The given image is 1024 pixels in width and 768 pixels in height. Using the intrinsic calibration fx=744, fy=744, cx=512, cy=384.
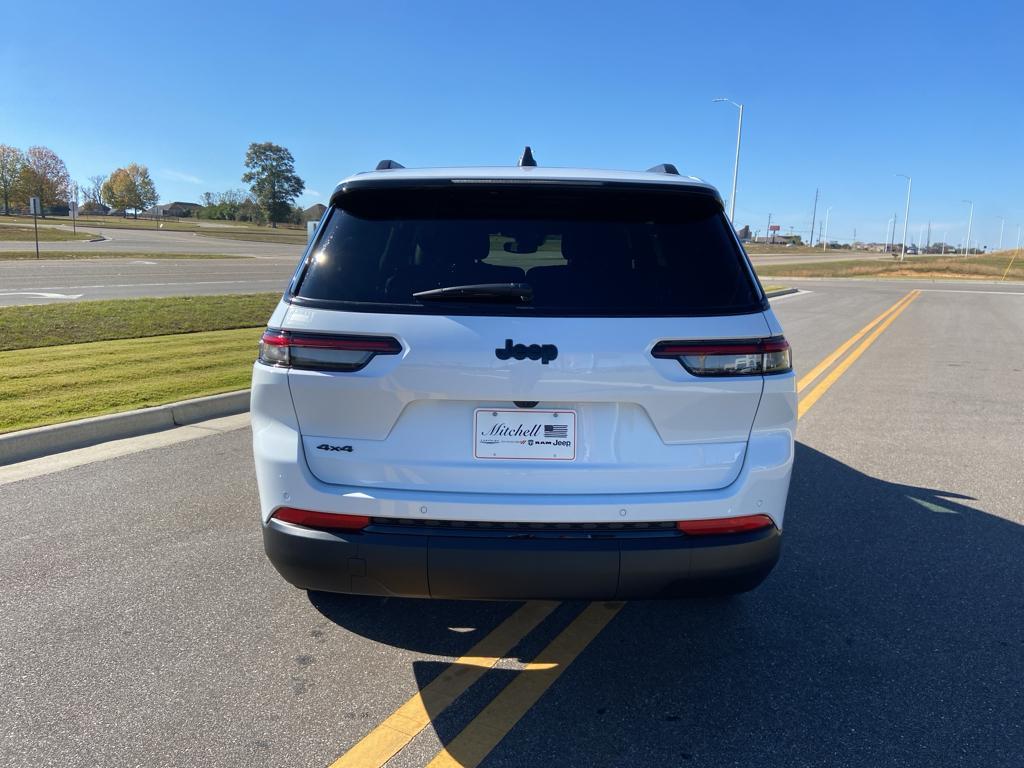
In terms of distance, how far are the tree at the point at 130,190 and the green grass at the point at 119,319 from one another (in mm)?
119261

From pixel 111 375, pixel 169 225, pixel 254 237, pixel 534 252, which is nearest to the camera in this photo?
pixel 534 252

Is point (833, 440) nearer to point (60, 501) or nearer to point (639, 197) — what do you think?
point (639, 197)

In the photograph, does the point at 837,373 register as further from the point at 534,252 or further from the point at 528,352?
the point at 528,352

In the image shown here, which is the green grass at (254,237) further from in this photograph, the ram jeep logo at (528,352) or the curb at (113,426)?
the ram jeep logo at (528,352)

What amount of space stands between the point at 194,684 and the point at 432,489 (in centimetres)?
127

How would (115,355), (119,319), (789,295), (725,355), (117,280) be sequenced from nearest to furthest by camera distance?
(725,355) → (115,355) → (119,319) → (117,280) → (789,295)

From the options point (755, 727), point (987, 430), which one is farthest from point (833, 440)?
point (755, 727)

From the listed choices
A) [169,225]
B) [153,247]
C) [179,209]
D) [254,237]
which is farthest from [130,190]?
[153,247]

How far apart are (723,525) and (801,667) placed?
0.90 metres

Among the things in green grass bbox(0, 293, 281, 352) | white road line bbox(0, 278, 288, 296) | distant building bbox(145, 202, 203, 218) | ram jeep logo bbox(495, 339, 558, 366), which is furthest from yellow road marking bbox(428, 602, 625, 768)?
distant building bbox(145, 202, 203, 218)

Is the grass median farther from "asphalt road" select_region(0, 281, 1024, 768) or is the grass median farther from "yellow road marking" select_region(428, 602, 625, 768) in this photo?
"yellow road marking" select_region(428, 602, 625, 768)

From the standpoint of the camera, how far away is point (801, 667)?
3.03 meters

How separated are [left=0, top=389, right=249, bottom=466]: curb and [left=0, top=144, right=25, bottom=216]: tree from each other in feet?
346

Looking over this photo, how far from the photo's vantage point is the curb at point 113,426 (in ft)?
18.7
